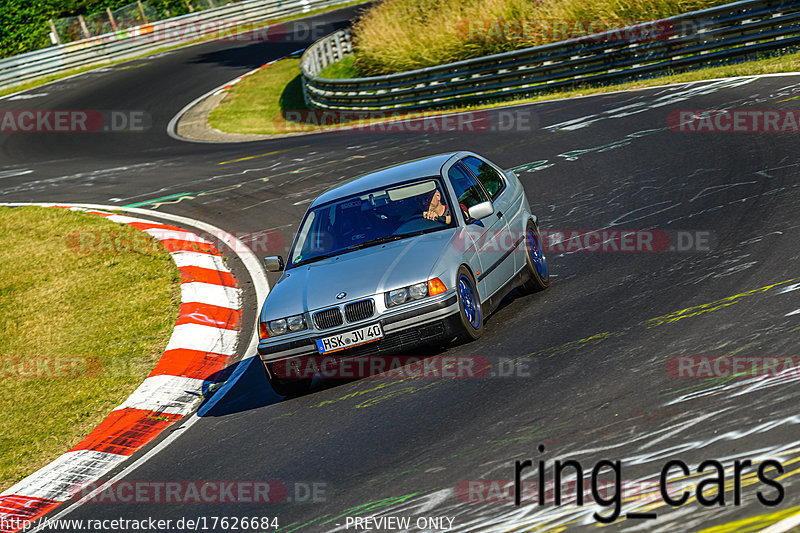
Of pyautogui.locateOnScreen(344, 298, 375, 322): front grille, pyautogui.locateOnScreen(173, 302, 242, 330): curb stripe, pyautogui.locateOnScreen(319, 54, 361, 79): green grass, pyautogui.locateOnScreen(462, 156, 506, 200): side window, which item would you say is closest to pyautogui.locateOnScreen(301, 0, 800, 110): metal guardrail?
pyautogui.locateOnScreen(319, 54, 361, 79): green grass

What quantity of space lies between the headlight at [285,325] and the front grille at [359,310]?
374 millimetres

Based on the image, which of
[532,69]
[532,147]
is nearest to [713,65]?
[532,69]

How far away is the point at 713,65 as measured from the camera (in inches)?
796

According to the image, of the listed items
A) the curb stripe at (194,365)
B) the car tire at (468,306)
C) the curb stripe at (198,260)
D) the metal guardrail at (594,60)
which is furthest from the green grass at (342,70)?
the car tire at (468,306)

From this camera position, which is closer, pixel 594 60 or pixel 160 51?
pixel 594 60

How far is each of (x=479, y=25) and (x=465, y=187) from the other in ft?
59.2

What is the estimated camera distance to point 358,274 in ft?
26.5

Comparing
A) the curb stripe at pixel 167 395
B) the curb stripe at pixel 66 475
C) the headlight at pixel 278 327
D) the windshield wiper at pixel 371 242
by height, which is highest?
the windshield wiper at pixel 371 242

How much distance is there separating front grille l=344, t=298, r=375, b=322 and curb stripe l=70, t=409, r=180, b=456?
1.93 m

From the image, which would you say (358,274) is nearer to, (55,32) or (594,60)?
(594,60)

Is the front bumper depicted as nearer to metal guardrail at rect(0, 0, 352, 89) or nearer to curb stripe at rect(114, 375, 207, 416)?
curb stripe at rect(114, 375, 207, 416)

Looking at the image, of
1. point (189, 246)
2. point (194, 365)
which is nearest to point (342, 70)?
Answer: point (189, 246)

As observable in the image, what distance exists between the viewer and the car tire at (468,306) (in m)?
7.94

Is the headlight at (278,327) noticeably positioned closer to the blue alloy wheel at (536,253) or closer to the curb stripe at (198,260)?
the blue alloy wheel at (536,253)
